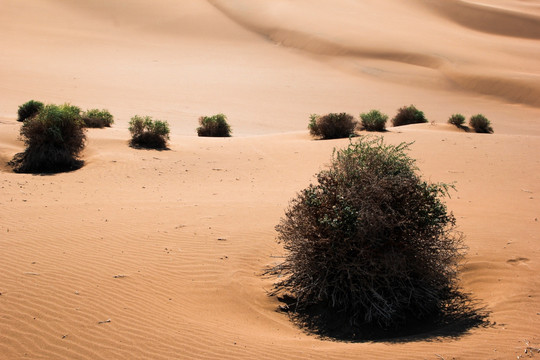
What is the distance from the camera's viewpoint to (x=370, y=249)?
6.01 meters

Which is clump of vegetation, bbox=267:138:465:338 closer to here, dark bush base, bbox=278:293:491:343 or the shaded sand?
dark bush base, bbox=278:293:491:343

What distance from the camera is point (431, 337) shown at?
18.1 feet

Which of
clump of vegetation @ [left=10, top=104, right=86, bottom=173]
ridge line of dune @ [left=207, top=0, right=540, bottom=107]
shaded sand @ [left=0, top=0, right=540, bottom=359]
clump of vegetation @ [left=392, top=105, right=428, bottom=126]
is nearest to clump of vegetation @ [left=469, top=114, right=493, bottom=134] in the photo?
clump of vegetation @ [left=392, top=105, right=428, bottom=126]

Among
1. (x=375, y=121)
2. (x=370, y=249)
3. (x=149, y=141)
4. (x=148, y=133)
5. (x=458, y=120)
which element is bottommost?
(x=370, y=249)

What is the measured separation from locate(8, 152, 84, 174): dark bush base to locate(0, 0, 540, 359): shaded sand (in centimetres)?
45

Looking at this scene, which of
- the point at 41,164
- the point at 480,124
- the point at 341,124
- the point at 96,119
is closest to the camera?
the point at 41,164

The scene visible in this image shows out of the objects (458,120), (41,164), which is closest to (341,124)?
(458,120)

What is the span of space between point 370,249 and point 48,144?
10.9 meters

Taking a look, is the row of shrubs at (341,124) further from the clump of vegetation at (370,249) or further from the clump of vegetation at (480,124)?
the clump of vegetation at (370,249)

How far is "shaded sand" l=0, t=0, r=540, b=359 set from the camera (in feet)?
17.6

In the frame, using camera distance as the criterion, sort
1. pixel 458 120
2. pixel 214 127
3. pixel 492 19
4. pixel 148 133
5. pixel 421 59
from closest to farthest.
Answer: pixel 148 133 < pixel 214 127 < pixel 458 120 < pixel 421 59 < pixel 492 19

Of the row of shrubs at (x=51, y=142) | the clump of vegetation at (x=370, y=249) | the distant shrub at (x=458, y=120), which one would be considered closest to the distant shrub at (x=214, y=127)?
the row of shrubs at (x=51, y=142)

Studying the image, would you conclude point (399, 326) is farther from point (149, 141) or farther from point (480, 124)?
point (480, 124)

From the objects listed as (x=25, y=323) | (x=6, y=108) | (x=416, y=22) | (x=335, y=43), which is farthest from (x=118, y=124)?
(x=416, y=22)
